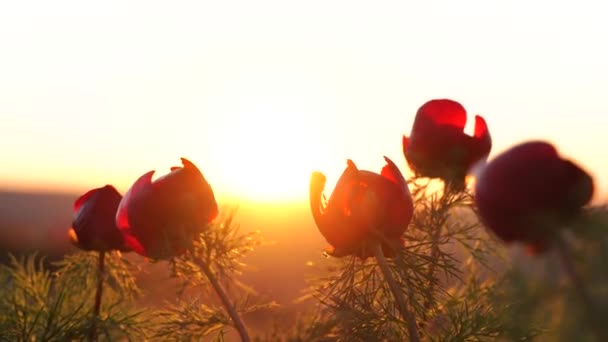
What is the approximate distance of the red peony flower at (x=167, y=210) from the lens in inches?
73.0

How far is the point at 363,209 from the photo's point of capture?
1.68m

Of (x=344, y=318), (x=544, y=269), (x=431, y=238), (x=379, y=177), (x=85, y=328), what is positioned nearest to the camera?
(x=544, y=269)

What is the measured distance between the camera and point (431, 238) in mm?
2139

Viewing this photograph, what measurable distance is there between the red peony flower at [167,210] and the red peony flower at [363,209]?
0.96 ft

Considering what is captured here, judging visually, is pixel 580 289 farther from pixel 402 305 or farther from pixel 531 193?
pixel 402 305

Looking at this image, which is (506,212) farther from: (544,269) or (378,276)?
(378,276)

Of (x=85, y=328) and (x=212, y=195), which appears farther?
(x=85, y=328)

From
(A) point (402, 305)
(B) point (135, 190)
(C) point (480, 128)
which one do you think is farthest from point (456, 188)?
(B) point (135, 190)

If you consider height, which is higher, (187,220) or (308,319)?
(187,220)

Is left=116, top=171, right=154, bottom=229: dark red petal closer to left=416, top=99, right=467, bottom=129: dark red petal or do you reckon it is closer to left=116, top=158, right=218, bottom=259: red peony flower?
left=116, top=158, right=218, bottom=259: red peony flower

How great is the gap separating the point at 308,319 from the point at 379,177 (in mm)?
877

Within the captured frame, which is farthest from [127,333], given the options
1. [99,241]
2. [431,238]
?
[431,238]

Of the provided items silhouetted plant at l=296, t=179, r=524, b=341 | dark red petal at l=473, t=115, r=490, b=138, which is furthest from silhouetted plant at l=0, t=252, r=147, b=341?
dark red petal at l=473, t=115, r=490, b=138

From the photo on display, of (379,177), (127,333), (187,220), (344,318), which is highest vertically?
(379,177)
